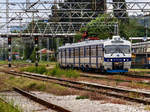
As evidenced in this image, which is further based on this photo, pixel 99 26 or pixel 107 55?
pixel 99 26

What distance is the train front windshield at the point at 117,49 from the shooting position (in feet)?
84.7

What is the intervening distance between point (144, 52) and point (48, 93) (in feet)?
89.3

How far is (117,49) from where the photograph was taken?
26.0 meters

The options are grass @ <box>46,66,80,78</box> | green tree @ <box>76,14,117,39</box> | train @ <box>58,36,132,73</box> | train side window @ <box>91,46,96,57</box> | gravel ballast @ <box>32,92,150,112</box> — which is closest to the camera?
gravel ballast @ <box>32,92,150,112</box>

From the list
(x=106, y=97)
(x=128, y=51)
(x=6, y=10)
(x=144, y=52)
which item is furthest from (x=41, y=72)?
(x=106, y=97)

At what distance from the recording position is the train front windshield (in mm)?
25812

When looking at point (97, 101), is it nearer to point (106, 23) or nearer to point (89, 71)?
point (89, 71)

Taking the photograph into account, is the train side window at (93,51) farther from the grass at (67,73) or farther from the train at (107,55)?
the grass at (67,73)

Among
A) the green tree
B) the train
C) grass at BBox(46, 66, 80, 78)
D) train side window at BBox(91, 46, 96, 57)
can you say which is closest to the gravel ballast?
grass at BBox(46, 66, 80, 78)

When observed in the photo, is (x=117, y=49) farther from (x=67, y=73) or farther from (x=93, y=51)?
(x=67, y=73)

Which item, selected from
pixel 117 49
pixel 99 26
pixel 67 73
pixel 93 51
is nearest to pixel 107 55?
pixel 117 49

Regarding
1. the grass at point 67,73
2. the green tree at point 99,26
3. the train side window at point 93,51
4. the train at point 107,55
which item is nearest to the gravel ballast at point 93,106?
the grass at point 67,73

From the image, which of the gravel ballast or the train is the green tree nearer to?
the train

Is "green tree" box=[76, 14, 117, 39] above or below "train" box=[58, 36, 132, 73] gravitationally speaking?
above
